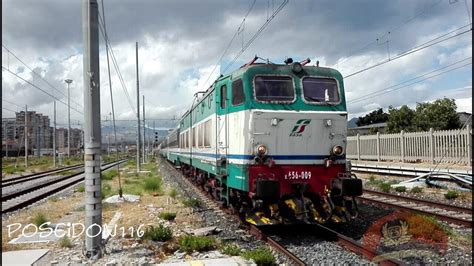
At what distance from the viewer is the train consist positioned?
8.96 meters

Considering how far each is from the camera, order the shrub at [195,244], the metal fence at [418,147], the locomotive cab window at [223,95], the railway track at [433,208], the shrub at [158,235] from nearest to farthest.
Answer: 1. the shrub at [195,244]
2. the shrub at [158,235]
3. the railway track at [433,208]
4. the locomotive cab window at [223,95]
5. the metal fence at [418,147]

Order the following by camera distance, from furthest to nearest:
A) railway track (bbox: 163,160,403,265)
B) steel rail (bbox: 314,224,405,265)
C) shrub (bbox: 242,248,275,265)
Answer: railway track (bbox: 163,160,403,265) < shrub (bbox: 242,248,275,265) < steel rail (bbox: 314,224,405,265)

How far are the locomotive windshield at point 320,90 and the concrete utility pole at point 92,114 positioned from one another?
437 cm

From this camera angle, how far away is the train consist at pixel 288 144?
8961 mm

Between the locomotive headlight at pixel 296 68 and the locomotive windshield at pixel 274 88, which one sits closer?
the locomotive windshield at pixel 274 88

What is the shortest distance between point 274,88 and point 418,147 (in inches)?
743

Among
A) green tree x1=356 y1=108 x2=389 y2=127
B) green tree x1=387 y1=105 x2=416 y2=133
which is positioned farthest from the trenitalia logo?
green tree x1=356 y1=108 x2=389 y2=127

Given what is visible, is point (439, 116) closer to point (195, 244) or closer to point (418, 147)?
point (418, 147)

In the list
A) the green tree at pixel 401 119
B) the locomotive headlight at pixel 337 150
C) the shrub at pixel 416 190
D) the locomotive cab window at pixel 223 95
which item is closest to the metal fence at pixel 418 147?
the shrub at pixel 416 190

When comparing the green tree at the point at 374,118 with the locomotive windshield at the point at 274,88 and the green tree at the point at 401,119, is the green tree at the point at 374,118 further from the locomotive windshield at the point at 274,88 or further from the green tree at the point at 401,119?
the locomotive windshield at the point at 274,88

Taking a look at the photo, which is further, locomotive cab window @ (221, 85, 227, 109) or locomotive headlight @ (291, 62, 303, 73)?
locomotive cab window @ (221, 85, 227, 109)

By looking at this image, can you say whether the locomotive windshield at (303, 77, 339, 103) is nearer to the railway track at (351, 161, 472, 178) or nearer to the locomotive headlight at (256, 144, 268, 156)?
the locomotive headlight at (256, 144, 268, 156)

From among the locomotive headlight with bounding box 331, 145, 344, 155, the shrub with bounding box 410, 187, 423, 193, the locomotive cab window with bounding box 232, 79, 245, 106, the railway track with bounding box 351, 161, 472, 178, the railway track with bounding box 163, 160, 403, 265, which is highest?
the locomotive cab window with bounding box 232, 79, 245, 106

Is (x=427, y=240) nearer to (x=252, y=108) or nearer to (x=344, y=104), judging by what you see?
(x=344, y=104)
